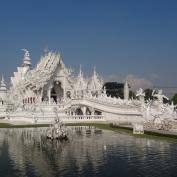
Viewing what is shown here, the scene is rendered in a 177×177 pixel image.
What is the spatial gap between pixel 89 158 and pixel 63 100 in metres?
36.1

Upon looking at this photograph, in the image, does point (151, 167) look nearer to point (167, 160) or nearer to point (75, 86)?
point (167, 160)

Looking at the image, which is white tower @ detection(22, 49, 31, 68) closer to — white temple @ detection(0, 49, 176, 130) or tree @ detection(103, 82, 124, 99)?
white temple @ detection(0, 49, 176, 130)

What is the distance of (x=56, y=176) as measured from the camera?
1446 cm

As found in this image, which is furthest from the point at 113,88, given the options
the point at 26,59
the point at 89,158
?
the point at 89,158

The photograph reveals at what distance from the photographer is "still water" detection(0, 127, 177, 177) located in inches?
→ 593

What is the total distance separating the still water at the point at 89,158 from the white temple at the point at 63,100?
10.5 meters

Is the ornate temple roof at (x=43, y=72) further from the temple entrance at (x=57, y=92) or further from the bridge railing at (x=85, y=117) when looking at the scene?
the bridge railing at (x=85, y=117)

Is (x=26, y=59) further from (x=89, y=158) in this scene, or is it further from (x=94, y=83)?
(x=89, y=158)

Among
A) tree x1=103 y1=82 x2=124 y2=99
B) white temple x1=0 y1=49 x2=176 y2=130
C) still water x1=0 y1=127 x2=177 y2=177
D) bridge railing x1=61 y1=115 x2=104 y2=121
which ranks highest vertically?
tree x1=103 y1=82 x2=124 y2=99

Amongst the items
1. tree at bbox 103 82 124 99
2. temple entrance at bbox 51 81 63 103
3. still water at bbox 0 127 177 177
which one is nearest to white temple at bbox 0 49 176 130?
temple entrance at bbox 51 81 63 103

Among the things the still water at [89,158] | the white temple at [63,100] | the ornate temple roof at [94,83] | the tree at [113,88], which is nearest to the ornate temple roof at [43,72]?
the white temple at [63,100]

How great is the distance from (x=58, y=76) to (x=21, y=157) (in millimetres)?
42525

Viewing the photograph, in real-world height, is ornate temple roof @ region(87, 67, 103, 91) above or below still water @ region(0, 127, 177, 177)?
above

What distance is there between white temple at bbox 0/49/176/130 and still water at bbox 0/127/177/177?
10.5m
